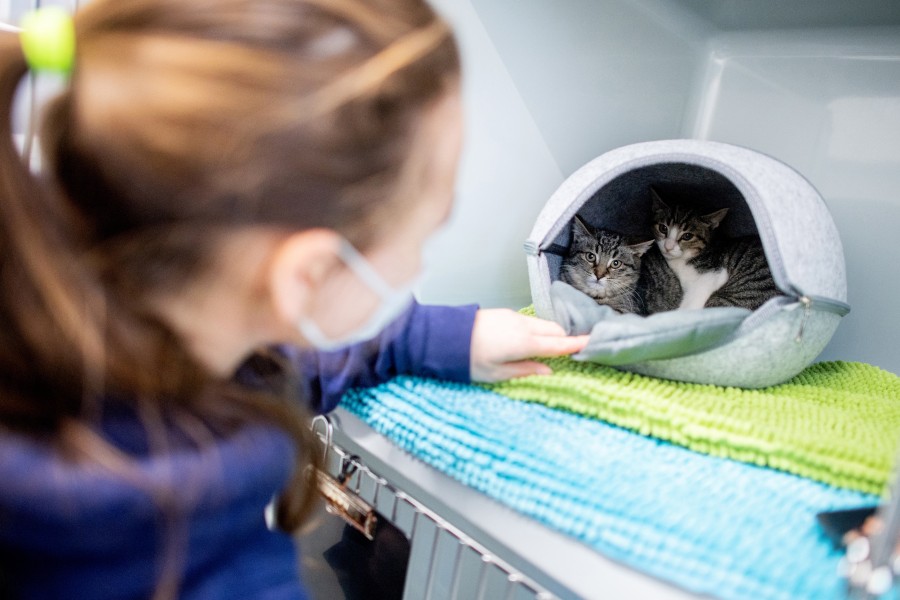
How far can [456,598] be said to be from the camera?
23.2 inches

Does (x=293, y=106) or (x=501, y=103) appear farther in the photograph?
(x=501, y=103)

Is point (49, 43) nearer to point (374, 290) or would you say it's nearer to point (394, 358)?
point (374, 290)

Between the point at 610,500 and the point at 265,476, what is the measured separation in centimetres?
25

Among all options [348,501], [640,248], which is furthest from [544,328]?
[640,248]


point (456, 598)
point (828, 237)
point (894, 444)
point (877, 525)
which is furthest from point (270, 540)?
point (828, 237)

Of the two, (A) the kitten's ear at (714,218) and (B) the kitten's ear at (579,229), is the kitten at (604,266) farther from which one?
(A) the kitten's ear at (714,218)

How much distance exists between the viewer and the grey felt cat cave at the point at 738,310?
2.10 ft

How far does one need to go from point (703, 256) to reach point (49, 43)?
1.16 m

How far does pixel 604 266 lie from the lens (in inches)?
44.0

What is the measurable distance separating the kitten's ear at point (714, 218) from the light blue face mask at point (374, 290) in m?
0.87

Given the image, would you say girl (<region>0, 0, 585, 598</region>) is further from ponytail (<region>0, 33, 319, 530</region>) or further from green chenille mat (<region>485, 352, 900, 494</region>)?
green chenille mat (<region>485, 352, 900, 494</region>)

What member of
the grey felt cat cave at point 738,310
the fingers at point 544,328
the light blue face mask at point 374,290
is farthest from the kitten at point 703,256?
the light blue face mask at point 374,290

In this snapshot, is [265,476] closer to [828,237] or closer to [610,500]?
[610,500]

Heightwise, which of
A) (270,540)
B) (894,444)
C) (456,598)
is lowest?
(456,598)
